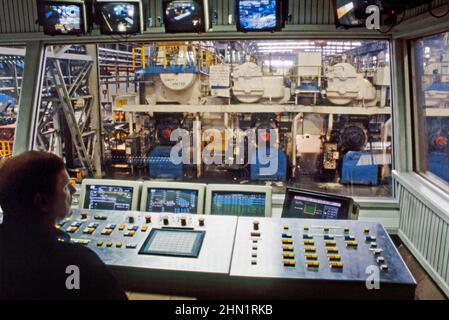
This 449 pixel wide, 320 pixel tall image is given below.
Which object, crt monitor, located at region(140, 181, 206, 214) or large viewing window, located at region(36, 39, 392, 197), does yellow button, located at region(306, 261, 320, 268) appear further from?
large viewing window, located at region(36, 39, 392, 197)

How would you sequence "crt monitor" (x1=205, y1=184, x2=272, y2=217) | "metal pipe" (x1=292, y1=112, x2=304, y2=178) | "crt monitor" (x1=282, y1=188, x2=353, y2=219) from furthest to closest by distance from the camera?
"metal pipe" (x1=292, y1=112, x2=304, y2=178) < "crt monitor" (x1=205, y1=184, x2=272, y2=217) < "crt monitor" (x1=282, y1=188, x2=353, y2=219)

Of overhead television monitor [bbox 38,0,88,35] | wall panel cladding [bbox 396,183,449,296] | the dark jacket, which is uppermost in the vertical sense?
overhead television monitor [bbox 38,0,88,35]

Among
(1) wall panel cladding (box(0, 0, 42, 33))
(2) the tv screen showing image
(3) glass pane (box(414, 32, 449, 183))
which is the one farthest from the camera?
(1) wall panel cladding (box(0, 0, 42, 33))

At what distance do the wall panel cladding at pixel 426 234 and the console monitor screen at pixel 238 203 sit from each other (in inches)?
56.5

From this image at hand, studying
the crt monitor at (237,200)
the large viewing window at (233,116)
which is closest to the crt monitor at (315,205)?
the crt monitor at (237,200)

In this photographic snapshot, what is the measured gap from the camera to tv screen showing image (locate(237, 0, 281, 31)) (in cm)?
339

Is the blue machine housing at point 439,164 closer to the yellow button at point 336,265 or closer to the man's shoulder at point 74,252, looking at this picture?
the yellow button at point 336,265

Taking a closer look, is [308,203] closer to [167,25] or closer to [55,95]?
[167,25]

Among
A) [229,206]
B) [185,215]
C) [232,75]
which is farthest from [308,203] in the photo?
[232,75]

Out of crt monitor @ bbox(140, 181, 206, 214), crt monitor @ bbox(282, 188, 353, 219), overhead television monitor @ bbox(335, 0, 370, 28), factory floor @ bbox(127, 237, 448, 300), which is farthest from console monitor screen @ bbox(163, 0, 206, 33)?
factory floor @ bbox(127, 237, 448, 300)

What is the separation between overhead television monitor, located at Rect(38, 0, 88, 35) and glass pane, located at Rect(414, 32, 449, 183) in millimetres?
3216

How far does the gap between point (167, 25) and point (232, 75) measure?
218 centimetres

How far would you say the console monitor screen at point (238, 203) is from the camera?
286 centimetres
